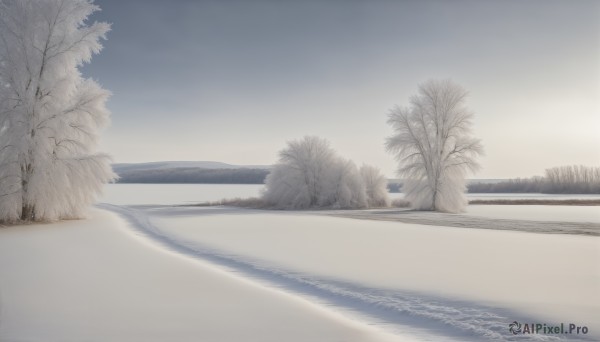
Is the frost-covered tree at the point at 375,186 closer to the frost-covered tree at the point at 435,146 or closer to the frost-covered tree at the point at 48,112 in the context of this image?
the frost-covered tree at the point at 435,146

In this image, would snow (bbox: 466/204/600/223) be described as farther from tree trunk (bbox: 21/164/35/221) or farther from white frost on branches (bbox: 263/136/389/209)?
tree trunk (bbox: 21/164/35/221)

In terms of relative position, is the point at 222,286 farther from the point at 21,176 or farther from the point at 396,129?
the point at 396,129

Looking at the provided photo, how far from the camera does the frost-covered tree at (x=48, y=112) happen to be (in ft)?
60.2

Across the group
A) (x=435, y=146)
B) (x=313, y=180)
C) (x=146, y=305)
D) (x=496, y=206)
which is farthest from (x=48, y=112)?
(x=496, y=206)

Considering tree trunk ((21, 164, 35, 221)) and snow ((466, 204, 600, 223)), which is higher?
tree trunk ((21, 164, 35, 221))

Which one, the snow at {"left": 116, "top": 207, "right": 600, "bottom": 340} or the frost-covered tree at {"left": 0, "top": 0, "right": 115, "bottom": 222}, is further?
the frost-covered tree at {"left": 0, "top": 0, "right": 115, "bottom": 222}

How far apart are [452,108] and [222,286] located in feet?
94.5

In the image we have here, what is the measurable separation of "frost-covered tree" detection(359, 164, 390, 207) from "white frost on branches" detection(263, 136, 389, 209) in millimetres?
Answer: 1135

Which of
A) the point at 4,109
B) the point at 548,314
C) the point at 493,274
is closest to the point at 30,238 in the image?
the point at 4,109

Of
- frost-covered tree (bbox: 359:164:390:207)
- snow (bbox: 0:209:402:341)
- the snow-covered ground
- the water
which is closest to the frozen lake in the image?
the water

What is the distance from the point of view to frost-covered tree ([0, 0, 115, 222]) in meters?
18.4

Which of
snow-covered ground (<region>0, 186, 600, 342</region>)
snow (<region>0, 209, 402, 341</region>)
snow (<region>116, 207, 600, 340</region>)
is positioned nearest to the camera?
snow (<region>0, 209, 402, 341</region>)

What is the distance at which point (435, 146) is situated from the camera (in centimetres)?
3167

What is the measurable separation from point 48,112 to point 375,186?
87.0ft
